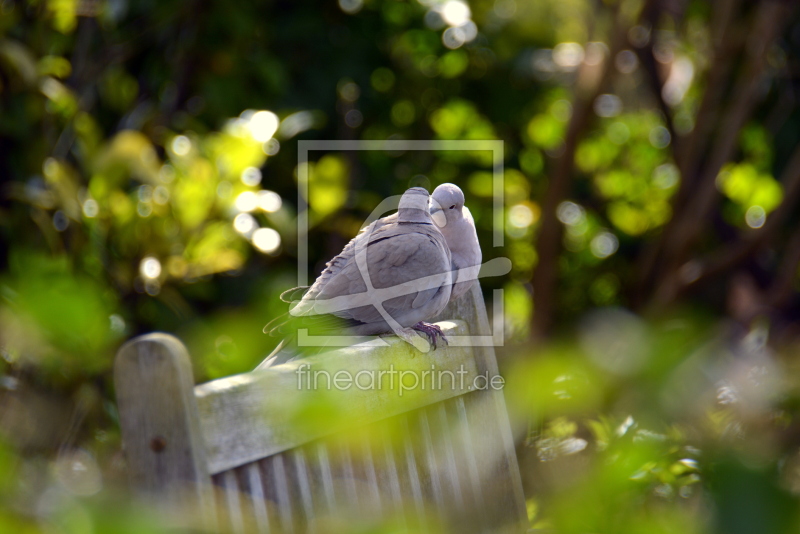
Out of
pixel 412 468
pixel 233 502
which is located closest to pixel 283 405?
pixel 233 502

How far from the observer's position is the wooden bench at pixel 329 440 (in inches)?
26.8

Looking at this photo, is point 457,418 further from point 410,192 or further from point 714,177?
point 714,177

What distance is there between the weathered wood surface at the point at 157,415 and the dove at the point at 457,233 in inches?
24.9

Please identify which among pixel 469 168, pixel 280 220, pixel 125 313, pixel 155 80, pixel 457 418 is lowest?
pixel 457 418

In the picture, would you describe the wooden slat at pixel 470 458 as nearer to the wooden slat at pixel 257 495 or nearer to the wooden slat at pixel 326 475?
the wooden slat at pixel 326 475

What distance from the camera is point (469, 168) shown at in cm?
254

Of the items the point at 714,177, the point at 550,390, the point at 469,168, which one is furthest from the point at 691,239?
the point at 550,390

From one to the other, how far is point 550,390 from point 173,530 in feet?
1.06

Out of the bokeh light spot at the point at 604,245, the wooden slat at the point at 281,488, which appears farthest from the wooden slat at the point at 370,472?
the bokeh light spot at the point at 604,245

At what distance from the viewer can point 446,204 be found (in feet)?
4.00

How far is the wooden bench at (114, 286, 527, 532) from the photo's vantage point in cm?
68

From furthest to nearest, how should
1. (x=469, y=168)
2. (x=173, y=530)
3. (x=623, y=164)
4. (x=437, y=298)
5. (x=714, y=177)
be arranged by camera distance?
1. (x=623, y=164)
2. (x=469, y=168)
3. (x=714, y=177)
4. (x=437, y=298)
5. (x=173, y=530)

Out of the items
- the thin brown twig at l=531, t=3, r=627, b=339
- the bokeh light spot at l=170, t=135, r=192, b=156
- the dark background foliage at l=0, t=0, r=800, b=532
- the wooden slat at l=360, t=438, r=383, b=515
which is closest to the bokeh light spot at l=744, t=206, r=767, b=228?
the dark background foliage at l=0, t=0, r=800, b=532

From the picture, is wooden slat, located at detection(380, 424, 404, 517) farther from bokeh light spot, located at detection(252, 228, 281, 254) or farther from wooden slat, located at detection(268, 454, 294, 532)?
bokeh light spot, located at detection(252, 228, 281, 254)
